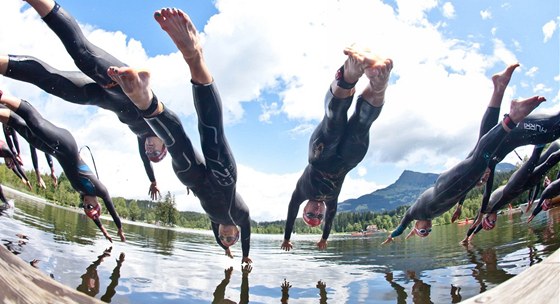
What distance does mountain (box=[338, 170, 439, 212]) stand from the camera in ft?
17.5

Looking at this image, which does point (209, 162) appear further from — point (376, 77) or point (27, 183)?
point (27, 183)

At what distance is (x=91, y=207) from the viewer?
200 inches

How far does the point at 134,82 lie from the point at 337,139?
2.32 m

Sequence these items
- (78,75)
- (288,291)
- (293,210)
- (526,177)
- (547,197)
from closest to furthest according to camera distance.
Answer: (78,75) → (547,197) → (526,177) → (288,291) → (293,210)

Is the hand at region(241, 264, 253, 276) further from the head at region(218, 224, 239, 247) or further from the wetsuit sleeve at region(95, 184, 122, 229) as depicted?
the wetsuit sleeve at region(95, 184, 122, 229)

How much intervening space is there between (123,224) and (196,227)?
1012 millimetres

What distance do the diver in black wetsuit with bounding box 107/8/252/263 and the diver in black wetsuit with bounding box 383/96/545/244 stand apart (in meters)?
2.42

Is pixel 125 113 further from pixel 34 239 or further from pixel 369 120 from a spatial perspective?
pixel 369 120

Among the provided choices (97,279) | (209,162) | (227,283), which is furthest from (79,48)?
(227,283)

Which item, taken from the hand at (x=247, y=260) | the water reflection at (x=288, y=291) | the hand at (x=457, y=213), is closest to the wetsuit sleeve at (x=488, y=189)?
the hand at (x=457, y=213)

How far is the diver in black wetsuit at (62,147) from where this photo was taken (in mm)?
4305

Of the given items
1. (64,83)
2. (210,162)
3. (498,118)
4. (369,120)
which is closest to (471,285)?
(498,118)

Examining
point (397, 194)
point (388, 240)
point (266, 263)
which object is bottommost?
point (266, 263)

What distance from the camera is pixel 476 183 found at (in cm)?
501
